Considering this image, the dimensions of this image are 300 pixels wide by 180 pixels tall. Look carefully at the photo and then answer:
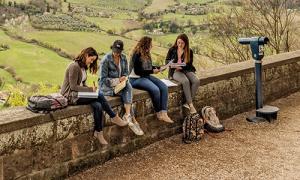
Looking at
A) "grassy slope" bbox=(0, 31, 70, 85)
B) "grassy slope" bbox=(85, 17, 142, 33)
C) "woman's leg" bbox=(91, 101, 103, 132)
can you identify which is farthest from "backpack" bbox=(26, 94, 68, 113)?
"grassy slope" bbox=(85, 17, 142, 33)

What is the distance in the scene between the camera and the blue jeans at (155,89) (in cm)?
683

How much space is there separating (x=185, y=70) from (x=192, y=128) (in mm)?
954

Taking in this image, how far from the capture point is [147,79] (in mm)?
7070

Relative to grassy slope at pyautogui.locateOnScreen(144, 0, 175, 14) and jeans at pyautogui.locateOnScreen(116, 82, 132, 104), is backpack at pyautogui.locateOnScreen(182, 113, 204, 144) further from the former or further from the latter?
grassy slope at pyautogui.locateOnScreen(144, 0, 175, 14)

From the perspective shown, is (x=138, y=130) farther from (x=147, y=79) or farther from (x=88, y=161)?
(x=147, y=79)

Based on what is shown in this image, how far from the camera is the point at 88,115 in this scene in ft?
19.3

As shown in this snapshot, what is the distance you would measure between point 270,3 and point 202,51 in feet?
12.4

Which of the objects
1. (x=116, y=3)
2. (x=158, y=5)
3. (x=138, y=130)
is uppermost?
(x=116, y=3)

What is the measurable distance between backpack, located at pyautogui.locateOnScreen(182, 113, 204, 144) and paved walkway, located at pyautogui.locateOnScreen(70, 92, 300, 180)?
0.41ft

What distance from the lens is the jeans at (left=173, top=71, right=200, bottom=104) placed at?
24.1ft

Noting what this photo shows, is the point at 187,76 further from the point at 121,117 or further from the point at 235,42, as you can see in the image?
the point at 235,42

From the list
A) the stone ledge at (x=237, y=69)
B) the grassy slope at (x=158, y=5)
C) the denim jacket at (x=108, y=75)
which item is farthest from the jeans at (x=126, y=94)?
the grassy slope at (x=158, y=5)

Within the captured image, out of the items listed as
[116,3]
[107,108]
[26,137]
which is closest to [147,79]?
[107,108]

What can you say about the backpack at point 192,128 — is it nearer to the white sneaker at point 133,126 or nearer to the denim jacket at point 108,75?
the white sneaker at point 133,126
